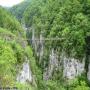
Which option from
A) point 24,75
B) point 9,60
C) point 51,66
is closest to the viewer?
point 9,60

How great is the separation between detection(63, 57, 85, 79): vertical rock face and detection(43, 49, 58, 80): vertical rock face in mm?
2689

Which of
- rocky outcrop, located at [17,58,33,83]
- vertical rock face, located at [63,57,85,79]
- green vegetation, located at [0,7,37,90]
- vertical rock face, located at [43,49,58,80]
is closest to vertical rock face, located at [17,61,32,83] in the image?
rocky outcrop, located at [17,58,33,83]

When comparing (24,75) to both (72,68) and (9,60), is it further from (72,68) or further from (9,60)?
(72,68)

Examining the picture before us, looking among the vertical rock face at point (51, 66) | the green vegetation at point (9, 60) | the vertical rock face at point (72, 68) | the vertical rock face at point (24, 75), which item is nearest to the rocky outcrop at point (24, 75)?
the vertical rock face at point (24, 75)

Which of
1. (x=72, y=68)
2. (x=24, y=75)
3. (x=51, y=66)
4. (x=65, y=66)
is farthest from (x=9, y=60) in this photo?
(x=51, y=66)

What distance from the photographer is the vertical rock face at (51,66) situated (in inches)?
1978

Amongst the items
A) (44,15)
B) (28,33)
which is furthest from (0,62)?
(28,33)

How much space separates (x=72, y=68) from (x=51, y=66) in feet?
17.7

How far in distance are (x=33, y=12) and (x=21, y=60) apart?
3873 cm

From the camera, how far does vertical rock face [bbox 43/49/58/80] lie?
5025cm

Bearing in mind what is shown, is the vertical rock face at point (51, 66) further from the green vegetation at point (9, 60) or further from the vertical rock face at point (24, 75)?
the green vegetation at point (9, 60)

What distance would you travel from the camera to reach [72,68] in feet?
153

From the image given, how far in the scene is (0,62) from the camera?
27.4 metres

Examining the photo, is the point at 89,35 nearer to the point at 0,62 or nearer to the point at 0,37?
the point at 0,37
